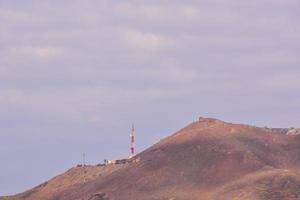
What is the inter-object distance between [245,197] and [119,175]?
3652 centimetres

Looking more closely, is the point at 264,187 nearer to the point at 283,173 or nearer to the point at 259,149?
the point at 283,173

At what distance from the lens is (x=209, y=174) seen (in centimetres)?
18475

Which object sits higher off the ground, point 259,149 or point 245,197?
point 259,149

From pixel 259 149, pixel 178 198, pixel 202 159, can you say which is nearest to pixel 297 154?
pixel 259 149

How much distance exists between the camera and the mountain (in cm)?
17175

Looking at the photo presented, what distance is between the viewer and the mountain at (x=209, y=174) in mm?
171750

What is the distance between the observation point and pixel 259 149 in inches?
7692

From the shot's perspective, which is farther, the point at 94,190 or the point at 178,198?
the point at 94,190

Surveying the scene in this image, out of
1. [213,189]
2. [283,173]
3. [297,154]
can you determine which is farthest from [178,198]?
[297,154]

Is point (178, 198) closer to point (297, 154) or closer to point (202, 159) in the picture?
point (202, 159)

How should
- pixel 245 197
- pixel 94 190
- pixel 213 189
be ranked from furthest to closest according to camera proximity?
pixel 94 190 → pixel 213 189 → pixel 245 197

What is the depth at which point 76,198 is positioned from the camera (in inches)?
7466

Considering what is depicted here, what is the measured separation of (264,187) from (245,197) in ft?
17.5

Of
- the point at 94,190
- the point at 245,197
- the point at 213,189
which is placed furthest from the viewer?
the point at 94,190
